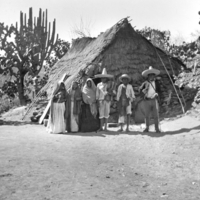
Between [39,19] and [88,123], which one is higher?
[39,19]

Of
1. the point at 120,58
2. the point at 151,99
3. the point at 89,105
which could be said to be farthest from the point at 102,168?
the point at 120,58

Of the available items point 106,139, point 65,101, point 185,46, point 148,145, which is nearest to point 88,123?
point 65,101

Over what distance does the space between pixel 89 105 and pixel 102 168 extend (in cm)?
441

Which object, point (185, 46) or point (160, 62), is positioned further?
point (185, 46)

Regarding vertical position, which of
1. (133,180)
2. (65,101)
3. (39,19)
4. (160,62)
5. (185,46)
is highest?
(39,19)

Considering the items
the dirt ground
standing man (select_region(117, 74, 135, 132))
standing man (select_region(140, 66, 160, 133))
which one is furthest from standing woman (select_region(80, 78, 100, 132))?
the dirt ground

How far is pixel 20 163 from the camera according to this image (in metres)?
4.50

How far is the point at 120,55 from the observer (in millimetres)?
11484

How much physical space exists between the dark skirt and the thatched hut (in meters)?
2.07

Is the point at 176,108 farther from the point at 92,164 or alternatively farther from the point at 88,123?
the point at 92,164

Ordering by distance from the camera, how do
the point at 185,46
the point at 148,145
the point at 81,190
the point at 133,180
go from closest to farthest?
1. the point at 81,190
2. the point at 133,180
3. the point at 148,145
4. the point at 185,46

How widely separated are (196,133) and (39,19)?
42.9 ft

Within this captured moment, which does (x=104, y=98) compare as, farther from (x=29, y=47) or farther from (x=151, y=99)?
(x=29, y=47)

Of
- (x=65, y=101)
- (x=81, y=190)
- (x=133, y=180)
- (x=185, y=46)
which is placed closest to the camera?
(x=81, y=190)
